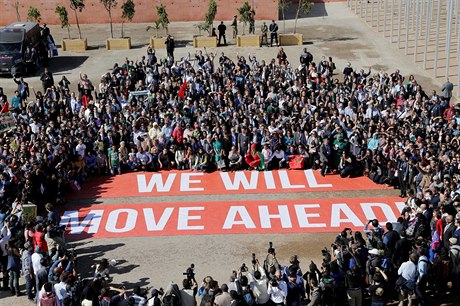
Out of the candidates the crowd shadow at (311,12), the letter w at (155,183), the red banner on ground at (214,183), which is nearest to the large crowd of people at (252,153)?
the red banner on ground at (214,183)

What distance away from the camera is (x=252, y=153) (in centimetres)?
2498

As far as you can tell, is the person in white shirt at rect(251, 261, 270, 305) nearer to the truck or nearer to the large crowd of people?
the large crowd of people

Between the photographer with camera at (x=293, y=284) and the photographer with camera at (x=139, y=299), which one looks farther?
the photographer with camera at (x=293, y=284)

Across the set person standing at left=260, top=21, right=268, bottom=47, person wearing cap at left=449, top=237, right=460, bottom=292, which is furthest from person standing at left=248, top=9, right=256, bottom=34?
person wearing cap at left=449, top=237, right=460, bottom=292

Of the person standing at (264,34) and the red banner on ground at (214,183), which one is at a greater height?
the person standing at (264,34)

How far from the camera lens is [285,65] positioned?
33625 millimetres

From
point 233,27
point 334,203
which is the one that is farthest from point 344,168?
point 233,27

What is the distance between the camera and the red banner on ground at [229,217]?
21375 mm

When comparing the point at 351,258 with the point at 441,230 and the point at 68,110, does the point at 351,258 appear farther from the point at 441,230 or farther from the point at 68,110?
the point at 68,110

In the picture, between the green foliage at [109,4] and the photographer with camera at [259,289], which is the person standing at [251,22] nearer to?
the green foliage at [109,4]

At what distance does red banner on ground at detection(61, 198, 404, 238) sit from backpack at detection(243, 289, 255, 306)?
5.54 metres

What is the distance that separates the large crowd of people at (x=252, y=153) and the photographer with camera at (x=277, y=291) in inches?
1.1

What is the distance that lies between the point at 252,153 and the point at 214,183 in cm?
163

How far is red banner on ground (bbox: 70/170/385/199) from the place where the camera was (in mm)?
23938
